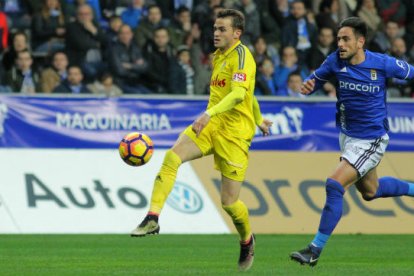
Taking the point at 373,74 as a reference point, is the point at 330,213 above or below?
below

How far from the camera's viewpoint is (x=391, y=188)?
11547mm

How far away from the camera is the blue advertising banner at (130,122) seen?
16.4 meters

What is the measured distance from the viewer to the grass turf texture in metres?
10.4

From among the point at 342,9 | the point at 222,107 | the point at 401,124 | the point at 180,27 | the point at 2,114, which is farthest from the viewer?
the point at 342,9

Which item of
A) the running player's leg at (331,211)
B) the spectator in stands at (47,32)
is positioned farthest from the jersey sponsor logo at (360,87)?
the spectator in stands at (47,32)

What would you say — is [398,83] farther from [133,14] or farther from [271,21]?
[133,14]

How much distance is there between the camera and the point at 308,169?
16891mm

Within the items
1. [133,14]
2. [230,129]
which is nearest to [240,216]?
[230,129]

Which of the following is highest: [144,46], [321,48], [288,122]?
[144,46]

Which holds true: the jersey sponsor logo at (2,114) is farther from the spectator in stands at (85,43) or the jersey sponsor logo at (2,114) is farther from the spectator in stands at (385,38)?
the spectator in stands at (385,38)

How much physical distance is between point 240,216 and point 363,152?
1341mm

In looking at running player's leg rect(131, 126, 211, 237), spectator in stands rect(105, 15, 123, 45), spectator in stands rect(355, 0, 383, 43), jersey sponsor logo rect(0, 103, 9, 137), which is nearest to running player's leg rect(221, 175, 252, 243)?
running player's leg rect(131, 126, 211, 237)

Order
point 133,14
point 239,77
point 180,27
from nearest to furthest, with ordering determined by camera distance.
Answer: point 239,77 → point 133,14 → point 180,27

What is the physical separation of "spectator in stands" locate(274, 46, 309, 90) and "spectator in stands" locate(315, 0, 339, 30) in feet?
5.47
